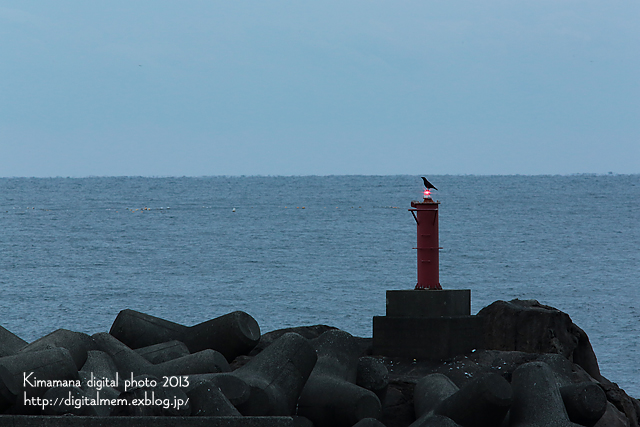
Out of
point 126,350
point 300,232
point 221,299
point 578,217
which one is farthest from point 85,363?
point 578,217

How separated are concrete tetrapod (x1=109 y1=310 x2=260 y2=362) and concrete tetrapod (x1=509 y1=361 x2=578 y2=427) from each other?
2946mm

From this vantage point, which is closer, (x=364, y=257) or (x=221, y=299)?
(x=221, y=299)

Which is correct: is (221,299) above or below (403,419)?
below

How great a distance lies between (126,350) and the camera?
7.60 meters

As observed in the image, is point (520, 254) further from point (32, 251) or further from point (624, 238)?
point (32, 251)

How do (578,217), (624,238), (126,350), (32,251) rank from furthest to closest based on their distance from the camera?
(578,217) < (624,238) < (32,251) < (126,350)

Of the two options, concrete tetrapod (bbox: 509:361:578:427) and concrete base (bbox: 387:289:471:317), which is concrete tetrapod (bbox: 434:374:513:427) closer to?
concrete tetrapod (bbox: 509:361:578:427)

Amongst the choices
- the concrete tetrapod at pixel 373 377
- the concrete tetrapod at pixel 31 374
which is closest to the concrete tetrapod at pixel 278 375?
the concrete tetrapod at pixel 373 377

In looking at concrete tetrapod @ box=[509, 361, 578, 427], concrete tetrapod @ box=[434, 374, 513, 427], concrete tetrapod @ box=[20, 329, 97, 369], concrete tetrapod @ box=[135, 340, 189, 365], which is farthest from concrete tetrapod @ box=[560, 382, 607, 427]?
concrete tetrapod @ box=[20, 329, 97, 369]

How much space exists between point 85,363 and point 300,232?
44601 mm

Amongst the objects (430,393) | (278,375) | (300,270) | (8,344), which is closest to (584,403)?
(430,393)

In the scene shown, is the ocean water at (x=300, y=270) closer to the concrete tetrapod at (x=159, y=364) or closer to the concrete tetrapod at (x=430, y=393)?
the concrete tetrapod at (x=430, y=393)

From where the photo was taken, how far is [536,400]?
20.1 feet

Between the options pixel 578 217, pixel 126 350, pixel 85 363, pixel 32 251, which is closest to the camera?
pixel 85 363
